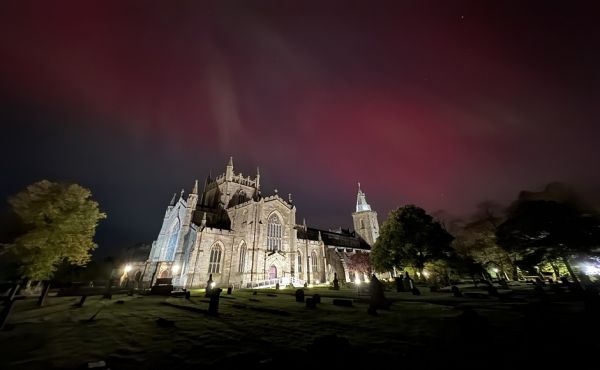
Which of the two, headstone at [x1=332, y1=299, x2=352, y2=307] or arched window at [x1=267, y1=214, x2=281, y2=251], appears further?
arched window at [x1=267, y1=214, x2=281, y2=251]

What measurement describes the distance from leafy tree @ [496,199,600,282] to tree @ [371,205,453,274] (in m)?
7.96

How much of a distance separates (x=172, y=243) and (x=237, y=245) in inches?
537

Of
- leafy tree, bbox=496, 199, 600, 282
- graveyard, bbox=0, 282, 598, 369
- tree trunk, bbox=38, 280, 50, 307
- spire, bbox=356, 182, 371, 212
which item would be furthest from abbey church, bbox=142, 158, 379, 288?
leafy tree, bbox=496, 199, 600, 282

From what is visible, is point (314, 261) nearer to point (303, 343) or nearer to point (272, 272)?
point (272, 272)

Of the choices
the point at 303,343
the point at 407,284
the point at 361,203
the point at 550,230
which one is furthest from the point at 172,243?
the point at 361,203

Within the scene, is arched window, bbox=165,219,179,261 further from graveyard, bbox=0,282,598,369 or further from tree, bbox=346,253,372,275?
tree, bbox=346,253,372,275

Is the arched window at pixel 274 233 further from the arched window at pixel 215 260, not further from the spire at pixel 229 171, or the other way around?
the spire at pixel 229 171

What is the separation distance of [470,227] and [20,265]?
5564 cm

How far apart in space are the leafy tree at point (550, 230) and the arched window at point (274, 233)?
97.3 feet

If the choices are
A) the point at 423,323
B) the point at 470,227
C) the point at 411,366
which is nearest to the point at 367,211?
the point at 470,227

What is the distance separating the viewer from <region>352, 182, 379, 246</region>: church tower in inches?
2488

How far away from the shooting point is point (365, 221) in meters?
65.0

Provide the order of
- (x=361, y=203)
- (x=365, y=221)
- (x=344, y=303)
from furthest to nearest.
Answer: (x=361, y=203), (x=365, y=221), (x=344, y=303)

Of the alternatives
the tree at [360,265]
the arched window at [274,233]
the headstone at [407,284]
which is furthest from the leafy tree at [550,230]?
the arched window at [274,233]
